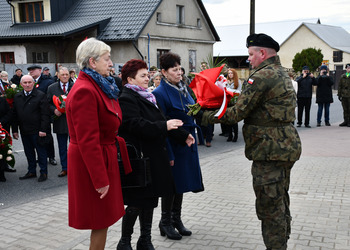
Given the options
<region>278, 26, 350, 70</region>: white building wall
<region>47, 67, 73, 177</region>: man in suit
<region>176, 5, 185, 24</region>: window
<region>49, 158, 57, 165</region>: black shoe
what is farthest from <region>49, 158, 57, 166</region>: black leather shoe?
<region>278, 26, 350, 70</region>: white building wall

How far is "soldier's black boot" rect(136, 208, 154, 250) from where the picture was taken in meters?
4.21

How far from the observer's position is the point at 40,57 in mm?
27047

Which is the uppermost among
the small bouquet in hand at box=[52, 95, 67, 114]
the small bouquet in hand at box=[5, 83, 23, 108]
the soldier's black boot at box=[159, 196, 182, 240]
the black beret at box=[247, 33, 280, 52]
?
the black beret at box=[247, 33, 280, 52]

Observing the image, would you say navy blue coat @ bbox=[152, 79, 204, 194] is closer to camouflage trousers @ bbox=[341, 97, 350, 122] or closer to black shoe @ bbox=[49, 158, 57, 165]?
black shoe @ bbox=[49, 158, 57, 165]

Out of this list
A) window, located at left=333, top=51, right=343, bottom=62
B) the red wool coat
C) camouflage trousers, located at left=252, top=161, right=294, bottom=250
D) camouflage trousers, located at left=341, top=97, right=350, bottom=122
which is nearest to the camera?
the red wool coat

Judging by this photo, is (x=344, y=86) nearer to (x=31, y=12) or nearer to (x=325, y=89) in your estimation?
(x=325, y=89)

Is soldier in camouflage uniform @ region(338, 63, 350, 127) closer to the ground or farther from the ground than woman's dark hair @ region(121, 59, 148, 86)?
closer to the ground

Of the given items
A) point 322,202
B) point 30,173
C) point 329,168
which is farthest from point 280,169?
point 30,173

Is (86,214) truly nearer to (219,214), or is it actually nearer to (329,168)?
(219,214)

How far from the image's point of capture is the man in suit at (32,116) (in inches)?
303

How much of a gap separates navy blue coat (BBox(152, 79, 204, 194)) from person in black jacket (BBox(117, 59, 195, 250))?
1.01 feet

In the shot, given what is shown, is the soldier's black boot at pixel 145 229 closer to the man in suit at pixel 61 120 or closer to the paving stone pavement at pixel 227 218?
the paving stone pavement at pixel 227 218

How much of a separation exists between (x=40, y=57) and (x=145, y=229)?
24.9 metres

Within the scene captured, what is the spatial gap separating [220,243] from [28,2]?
87.5 feet
